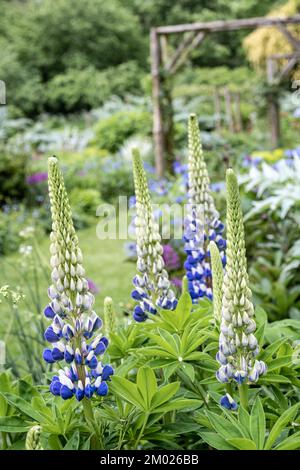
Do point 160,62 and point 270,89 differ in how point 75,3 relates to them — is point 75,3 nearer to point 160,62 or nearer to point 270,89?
point 270,89

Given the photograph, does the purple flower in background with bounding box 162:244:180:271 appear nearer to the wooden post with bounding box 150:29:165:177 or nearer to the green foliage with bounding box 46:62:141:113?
the wooden post with bounding box 150:29:165:177

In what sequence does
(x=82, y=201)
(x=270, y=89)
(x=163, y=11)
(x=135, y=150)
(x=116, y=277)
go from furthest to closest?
(x=163, y=11)
(x=270, y=89)
(x=82, y=201)
(x=116, y=277)
(x=135, y=150)

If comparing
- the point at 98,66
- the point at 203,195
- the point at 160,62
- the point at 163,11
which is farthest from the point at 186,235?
the point at 163,11

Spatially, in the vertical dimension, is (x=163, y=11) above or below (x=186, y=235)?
above

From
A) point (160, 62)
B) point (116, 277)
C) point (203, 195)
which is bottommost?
point (116, 277)

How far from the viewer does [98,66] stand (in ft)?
97.3

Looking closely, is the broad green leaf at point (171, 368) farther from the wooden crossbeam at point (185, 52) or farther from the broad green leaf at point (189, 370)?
the wooden crossbeam at point (185, 52)

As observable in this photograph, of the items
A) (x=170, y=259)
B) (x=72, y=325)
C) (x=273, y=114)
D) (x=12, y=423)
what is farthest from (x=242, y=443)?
(x=273, y=114)

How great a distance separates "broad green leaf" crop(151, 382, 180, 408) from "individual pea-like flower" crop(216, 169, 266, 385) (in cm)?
11

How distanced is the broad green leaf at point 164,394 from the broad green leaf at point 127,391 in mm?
31

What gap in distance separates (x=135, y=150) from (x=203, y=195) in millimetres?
Result: 552

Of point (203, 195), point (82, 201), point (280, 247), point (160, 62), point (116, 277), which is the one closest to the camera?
point (203, 195)

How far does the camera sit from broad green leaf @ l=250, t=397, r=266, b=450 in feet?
4.13
